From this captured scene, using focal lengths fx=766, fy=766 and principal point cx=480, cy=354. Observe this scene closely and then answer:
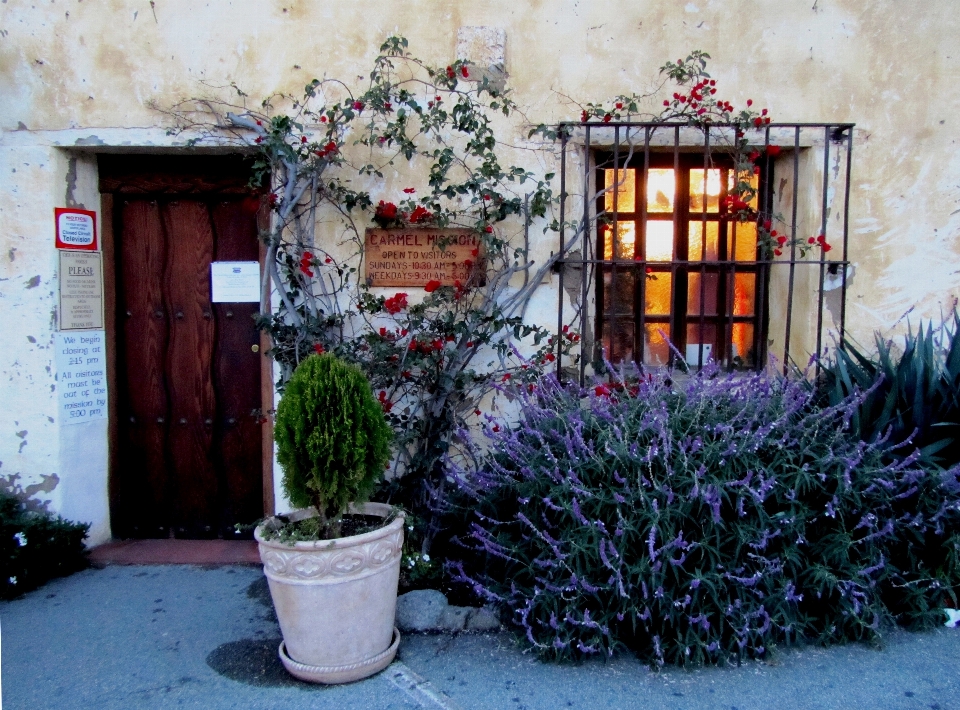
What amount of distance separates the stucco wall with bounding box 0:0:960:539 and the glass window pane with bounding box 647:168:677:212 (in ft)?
1.61

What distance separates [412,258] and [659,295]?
1355 millimetres

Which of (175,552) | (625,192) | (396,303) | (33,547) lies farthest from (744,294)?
(33,547)

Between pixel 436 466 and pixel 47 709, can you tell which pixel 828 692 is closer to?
pixel 436 466

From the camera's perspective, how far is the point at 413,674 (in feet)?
9.43

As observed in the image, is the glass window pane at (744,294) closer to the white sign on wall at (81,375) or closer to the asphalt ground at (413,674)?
the asphalt ground at (413,674)

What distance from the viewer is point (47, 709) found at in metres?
2.66

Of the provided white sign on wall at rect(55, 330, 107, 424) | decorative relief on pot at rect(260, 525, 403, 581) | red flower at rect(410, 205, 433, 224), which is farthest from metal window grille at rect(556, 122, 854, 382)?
white sign on wall at rect(55, 330, 107, 424)

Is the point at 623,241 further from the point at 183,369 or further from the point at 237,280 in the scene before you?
the point at 183,369

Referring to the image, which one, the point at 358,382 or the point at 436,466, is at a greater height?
the point at 358,382

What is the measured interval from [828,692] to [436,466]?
1.94 metres

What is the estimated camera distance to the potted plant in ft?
8.97

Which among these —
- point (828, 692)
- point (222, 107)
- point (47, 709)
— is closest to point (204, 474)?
point (47, 709)

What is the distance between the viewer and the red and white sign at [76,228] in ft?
12.6

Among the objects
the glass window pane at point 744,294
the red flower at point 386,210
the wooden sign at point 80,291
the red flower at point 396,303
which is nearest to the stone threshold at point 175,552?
the wooden sign at point 80,291
